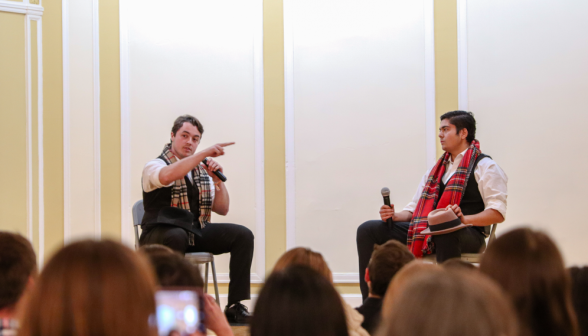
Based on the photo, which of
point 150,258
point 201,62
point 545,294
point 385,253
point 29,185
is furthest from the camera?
point 201,62

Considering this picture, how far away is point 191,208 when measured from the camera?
2736 mm

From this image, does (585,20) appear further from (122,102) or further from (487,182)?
(122,102)

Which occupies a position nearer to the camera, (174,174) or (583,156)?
(174,174)

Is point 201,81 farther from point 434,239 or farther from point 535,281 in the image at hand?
point 535,281

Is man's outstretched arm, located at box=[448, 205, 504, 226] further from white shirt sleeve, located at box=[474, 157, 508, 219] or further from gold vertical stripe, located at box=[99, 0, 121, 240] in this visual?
gold vertical stripe, located at box=[99, 0, 121, 240]

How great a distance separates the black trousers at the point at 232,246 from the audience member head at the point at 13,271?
1.34 m

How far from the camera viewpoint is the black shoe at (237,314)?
8.27ft

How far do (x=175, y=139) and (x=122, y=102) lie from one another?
2.76ft

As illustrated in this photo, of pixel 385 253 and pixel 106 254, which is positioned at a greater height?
pixel 106 254

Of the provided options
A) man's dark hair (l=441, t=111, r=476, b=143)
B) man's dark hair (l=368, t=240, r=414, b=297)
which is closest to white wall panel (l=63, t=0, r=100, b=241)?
man's dark hair (l=441, t=111, r=476, b=143)

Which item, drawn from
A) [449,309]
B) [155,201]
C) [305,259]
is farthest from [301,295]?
[155,201]

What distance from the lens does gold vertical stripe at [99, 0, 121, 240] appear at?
135 inches

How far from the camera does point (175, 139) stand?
281cm

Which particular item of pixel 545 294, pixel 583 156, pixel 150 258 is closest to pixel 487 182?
pixel 583 156
